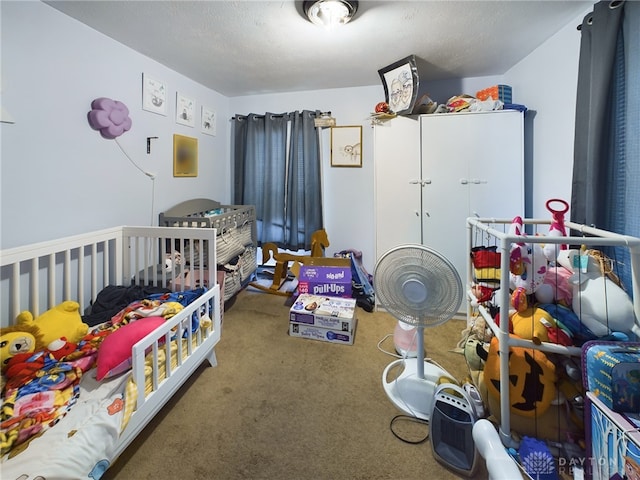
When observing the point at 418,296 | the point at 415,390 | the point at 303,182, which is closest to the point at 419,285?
the point at 418,296

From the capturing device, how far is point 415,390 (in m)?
1.48

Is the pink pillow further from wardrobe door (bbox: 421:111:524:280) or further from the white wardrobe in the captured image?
wardrobe door (bbox: 421:111:524:280)

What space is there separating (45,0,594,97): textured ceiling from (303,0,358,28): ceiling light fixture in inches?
2.5

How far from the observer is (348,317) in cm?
206

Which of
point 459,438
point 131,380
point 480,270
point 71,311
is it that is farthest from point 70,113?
point 459,438

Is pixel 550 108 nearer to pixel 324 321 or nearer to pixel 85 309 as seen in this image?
pixel 324 321

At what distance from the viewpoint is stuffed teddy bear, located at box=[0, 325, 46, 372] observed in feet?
4.00

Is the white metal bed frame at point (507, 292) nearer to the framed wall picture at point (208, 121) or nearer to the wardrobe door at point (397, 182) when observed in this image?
the wardrobe door at point (397, 182)

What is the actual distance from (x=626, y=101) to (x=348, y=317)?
1935 mm

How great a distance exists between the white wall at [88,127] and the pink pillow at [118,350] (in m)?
0.89

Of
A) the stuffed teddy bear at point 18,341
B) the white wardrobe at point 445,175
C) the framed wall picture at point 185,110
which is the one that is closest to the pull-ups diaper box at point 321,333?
the white wardrobe at point 445,175

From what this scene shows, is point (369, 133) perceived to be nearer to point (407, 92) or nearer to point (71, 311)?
point (407, 92)

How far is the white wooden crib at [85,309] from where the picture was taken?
2.92 feet

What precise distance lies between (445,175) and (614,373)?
5.79 feet
